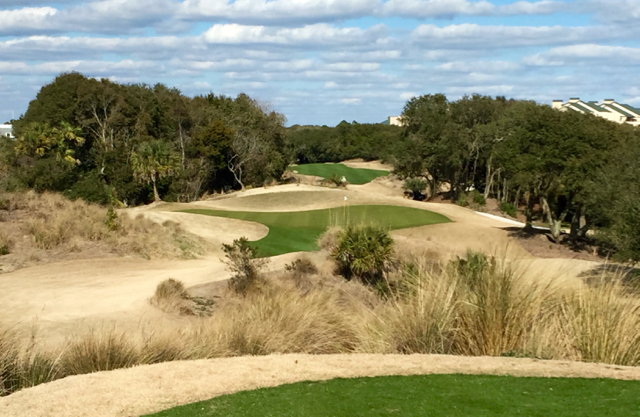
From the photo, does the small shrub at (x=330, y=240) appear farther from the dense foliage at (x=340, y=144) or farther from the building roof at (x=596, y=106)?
the building roof at (x=596, y=106)

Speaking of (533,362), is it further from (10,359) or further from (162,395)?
(10,359)

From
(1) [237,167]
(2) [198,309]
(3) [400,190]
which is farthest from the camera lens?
(3) [400,190]

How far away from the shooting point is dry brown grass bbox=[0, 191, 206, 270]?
71.8 ft

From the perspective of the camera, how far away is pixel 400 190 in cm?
6369

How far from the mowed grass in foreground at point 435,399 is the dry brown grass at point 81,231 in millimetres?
16438

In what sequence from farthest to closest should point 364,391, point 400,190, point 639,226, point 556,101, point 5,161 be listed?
point 556,101
point 400,190
point 5,161
point 639,226
point 364,391

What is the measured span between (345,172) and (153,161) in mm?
36222

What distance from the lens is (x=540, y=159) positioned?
90.3 feet

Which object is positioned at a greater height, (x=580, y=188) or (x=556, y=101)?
(x=556, y=101)

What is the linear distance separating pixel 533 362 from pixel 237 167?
5290 cm

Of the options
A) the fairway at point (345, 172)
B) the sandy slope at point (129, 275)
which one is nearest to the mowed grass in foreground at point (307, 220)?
the sandy slope at point (129, 275)

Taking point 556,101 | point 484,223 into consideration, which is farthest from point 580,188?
point 556,101

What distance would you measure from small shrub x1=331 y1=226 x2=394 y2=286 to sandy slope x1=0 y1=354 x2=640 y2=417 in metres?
10.1

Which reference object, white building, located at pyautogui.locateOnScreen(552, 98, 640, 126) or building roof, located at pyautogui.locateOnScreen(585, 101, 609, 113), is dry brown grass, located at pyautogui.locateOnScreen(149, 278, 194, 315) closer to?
white building, located at pyautogui.locateOnScreen(552, 98, 640, 126)
